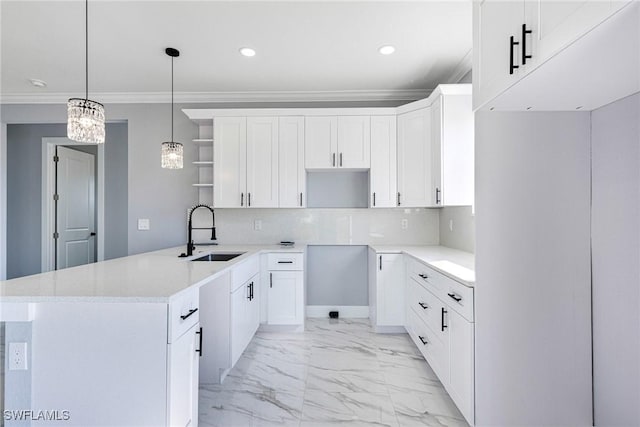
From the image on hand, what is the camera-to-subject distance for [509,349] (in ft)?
5.23

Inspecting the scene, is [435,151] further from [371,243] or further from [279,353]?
[279,353]

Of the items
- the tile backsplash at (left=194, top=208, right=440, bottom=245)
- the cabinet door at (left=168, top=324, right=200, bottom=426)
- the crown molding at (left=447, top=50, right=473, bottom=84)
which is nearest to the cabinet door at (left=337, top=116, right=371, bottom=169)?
the tile backsplash at (left=194, top=208, right=440, bottom=245)

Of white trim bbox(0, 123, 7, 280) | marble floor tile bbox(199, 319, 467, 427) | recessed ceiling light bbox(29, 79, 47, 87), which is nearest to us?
marble floor tile bbox(199, 319, 467, 427)

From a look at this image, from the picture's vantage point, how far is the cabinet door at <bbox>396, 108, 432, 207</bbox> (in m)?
3.05

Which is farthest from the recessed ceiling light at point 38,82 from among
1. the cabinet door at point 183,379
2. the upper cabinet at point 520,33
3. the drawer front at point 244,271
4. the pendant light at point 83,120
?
the upper cabinet at point 520,33

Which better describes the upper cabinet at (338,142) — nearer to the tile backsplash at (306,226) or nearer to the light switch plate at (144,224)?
the tile backsplash at (306,226)

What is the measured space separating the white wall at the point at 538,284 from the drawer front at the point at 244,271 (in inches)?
63.6

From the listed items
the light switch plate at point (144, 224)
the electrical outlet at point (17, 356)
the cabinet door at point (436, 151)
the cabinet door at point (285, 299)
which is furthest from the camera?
the light switch plate at point (144, 224)

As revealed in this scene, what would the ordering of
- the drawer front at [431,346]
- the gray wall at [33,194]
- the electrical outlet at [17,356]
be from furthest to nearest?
the gray wall at [33,194], the drawer front at [431,346], the electrical outlet at [17,356]

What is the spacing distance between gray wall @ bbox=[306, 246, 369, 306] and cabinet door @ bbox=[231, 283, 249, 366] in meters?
1.27

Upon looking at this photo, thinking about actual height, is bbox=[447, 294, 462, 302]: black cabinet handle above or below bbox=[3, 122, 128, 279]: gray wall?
below

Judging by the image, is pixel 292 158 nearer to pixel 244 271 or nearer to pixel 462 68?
pixel 244 271

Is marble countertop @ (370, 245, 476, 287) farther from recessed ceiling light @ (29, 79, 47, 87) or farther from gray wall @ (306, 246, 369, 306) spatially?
recessed ceiling light @ (29, 79, 47, 87)

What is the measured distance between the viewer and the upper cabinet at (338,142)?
336cm
